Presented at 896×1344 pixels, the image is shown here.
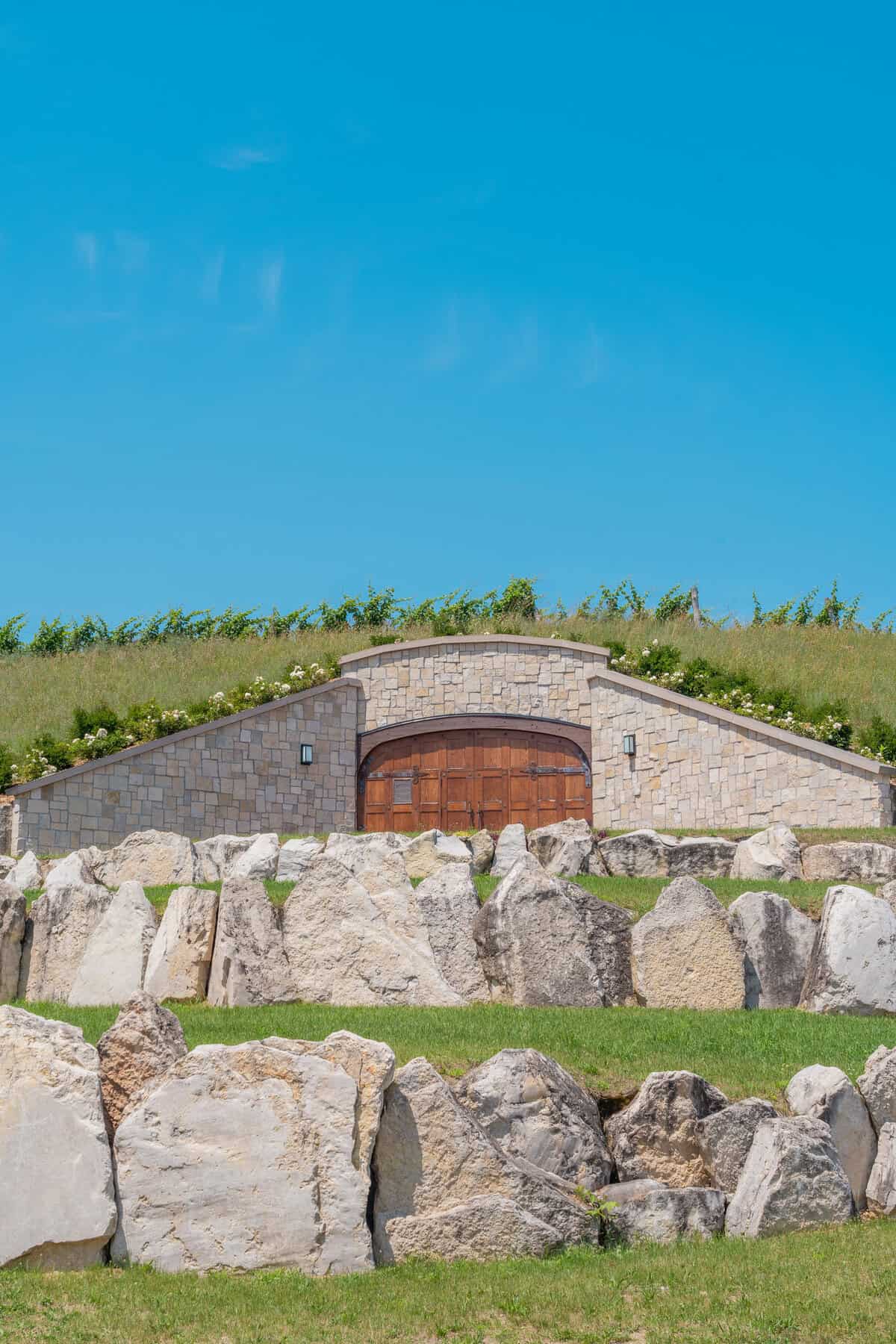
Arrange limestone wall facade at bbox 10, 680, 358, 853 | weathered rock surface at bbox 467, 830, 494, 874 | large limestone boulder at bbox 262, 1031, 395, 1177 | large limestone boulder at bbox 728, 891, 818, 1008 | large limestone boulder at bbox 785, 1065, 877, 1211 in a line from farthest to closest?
limestone wall facade at bbox 10, 680, 358, 853
weathered rock surface at bbox 467, 830, 494, 874
large limestone boulder at bbox 728, 891, 818, 1008
large limestone boulder at bbox 785, 1065, 877, 1211
large limestone boulder at bbox 262, 1031, 395, 1177

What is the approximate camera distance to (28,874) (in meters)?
15.8

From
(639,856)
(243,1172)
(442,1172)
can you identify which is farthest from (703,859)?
(243,1172)

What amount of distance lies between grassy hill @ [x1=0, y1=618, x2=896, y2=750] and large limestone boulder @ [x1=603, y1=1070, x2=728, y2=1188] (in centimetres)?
1825

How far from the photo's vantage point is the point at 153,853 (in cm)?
1538

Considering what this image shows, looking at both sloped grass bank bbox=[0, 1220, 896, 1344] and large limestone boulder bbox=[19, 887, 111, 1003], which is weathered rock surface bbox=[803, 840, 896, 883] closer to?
large limestone boulder bbox=[19, 887, 111, 1003]

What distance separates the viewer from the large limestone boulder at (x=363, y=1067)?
22.8 ft

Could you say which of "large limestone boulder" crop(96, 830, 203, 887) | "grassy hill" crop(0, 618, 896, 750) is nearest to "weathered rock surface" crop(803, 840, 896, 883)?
"large limestone boulder" crop(96, 830, 203, 887)

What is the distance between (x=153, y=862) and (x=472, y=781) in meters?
10.7

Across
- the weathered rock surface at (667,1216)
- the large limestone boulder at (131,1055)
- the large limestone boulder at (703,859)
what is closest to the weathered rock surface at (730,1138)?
the weathered rock surface at (667,1216)

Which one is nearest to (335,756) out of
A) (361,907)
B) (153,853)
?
(153,853)

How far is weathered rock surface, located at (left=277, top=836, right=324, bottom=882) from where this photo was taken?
1503cm

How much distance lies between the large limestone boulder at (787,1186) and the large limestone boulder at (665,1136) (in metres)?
0.50

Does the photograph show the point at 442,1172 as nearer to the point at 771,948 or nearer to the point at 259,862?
the point at 771,948

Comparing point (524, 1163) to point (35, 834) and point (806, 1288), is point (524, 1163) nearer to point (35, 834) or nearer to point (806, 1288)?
point (806, 1288)
